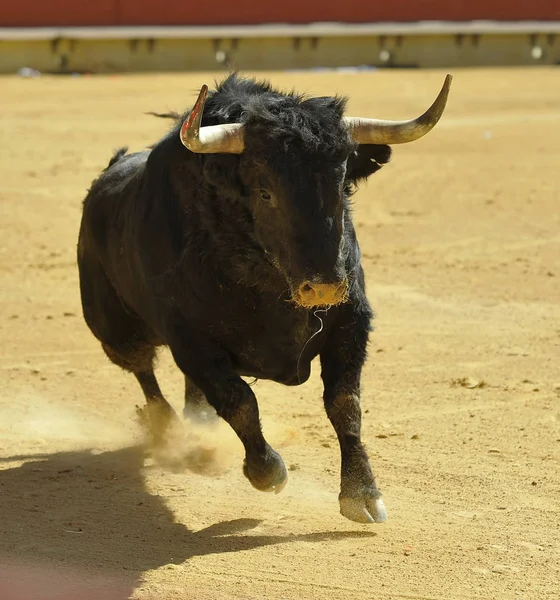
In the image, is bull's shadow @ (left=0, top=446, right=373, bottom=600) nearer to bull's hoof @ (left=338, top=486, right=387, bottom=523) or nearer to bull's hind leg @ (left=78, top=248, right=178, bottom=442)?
bull's hoof @ (left=338, top=486, right=387, bottom=523)

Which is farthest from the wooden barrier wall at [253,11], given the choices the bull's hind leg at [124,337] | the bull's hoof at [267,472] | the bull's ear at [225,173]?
the bull's hoof at [267,472]

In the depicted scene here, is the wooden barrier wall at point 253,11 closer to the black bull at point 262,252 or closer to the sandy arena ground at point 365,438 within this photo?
the sandy arena ground at point 365,438

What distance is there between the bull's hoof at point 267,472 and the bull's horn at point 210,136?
1.17 metres

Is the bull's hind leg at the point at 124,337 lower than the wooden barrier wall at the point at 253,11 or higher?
lower

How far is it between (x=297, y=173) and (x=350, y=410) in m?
1.01

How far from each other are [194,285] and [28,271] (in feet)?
17.5

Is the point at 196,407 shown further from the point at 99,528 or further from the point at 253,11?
the point at 253,11

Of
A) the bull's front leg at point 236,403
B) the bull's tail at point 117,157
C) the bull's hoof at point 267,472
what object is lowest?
the bull's hoof at point 267,472

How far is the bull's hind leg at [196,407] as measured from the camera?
21.1 ft

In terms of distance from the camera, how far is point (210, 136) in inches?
183

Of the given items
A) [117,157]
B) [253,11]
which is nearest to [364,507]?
[117,157]

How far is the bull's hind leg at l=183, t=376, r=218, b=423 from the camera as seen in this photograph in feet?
21.1

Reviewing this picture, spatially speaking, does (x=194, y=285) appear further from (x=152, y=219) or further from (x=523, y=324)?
(x=523, y=324)

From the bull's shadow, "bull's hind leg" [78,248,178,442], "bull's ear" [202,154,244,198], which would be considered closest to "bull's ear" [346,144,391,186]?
"bull's ear" [202,154,244,198]
